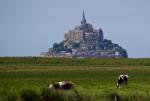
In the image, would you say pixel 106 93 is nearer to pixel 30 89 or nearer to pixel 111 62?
pixel 30 89

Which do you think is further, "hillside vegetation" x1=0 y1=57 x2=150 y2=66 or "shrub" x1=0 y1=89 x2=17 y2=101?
"hillside vegetation" x1=0 y1=57 x2=150 y2=66

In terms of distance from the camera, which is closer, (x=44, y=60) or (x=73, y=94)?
(x=73, y=94)

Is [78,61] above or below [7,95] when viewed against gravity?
above

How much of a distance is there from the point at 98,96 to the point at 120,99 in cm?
197

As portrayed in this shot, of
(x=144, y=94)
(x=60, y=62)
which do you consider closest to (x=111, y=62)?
(x=60, y=62)

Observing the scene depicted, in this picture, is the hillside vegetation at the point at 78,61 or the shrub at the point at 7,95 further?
the hillside vegetation at the point at 78,61

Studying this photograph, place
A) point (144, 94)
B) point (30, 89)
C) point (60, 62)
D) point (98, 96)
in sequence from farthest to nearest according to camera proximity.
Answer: point (60, 62) < point (144, 94) < point (98, 96) < point (30, 89)

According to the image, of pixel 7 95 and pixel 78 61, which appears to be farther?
pixel 78 61

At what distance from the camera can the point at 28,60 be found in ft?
393

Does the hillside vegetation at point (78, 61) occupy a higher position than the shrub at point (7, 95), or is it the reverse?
the hillside vegetation at point (78, 61)

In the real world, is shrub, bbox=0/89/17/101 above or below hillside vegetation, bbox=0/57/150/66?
below

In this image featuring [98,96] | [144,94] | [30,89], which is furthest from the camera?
[144,94]

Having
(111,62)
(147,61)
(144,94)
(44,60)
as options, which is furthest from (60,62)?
(144,94)

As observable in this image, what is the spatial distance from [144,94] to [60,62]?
7700 cm
